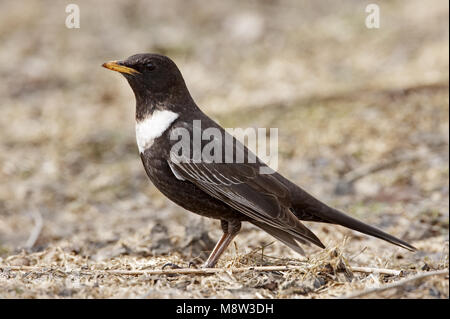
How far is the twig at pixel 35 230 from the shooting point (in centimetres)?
654

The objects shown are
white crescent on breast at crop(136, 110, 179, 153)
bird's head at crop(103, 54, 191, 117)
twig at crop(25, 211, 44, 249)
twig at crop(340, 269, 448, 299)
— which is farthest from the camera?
twig at crop(25, 211, 44, 249)

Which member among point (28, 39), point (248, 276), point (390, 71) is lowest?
point (248, 276)

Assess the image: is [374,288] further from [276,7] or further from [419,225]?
[276,7]

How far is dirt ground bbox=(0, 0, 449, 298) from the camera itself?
14.6ft

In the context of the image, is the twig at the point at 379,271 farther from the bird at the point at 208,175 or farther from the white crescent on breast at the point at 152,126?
the white crescent on breast at the point at 152,126

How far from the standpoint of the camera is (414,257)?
5.94m

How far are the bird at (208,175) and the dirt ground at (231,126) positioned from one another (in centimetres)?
25

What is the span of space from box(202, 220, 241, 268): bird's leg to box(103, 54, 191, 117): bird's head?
3.57 feet

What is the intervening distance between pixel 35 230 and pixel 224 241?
8.94 feet

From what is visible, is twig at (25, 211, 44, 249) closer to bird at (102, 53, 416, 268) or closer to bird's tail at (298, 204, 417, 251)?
bird at (102, 53, 416, 268)

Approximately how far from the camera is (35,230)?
22.8 ft

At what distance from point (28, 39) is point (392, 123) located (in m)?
6.96

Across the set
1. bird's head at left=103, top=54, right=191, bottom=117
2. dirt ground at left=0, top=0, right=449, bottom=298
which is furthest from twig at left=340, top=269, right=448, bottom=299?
bird's head at left=103, top=54, right=191, bottom=117
